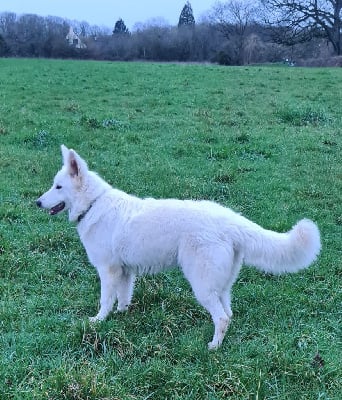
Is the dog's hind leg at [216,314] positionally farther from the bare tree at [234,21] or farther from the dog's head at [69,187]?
the bare tree at [234,21]

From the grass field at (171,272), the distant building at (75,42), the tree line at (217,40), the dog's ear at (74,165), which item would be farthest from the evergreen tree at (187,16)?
the dog's ear at (74,165)

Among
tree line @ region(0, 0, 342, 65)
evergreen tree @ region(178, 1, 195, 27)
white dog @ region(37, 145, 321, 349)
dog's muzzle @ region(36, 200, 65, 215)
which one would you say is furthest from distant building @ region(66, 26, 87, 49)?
white dog @ region(37, 145, 321, 349)

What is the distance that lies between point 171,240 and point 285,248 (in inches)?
38.8

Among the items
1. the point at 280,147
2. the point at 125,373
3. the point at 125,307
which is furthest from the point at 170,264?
the point at 280,147

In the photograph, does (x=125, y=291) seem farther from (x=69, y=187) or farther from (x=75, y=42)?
(x=75, y=42)

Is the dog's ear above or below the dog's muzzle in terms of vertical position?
above

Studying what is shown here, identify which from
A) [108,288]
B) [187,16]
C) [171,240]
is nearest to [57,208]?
[108,288]

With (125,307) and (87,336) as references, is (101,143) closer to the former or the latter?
(125,307)

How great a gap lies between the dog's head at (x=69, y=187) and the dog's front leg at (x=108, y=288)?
0.69 metres

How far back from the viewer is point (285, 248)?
4258mm

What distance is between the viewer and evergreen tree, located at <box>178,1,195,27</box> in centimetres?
8513

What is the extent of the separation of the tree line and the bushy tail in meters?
43.4

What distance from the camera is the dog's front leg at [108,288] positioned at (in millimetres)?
4809

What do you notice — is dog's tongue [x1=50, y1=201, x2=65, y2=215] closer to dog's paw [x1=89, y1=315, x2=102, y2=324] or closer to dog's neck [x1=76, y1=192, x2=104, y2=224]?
dog's neck [x1=76, y1=192, x2=104, y2=224]
